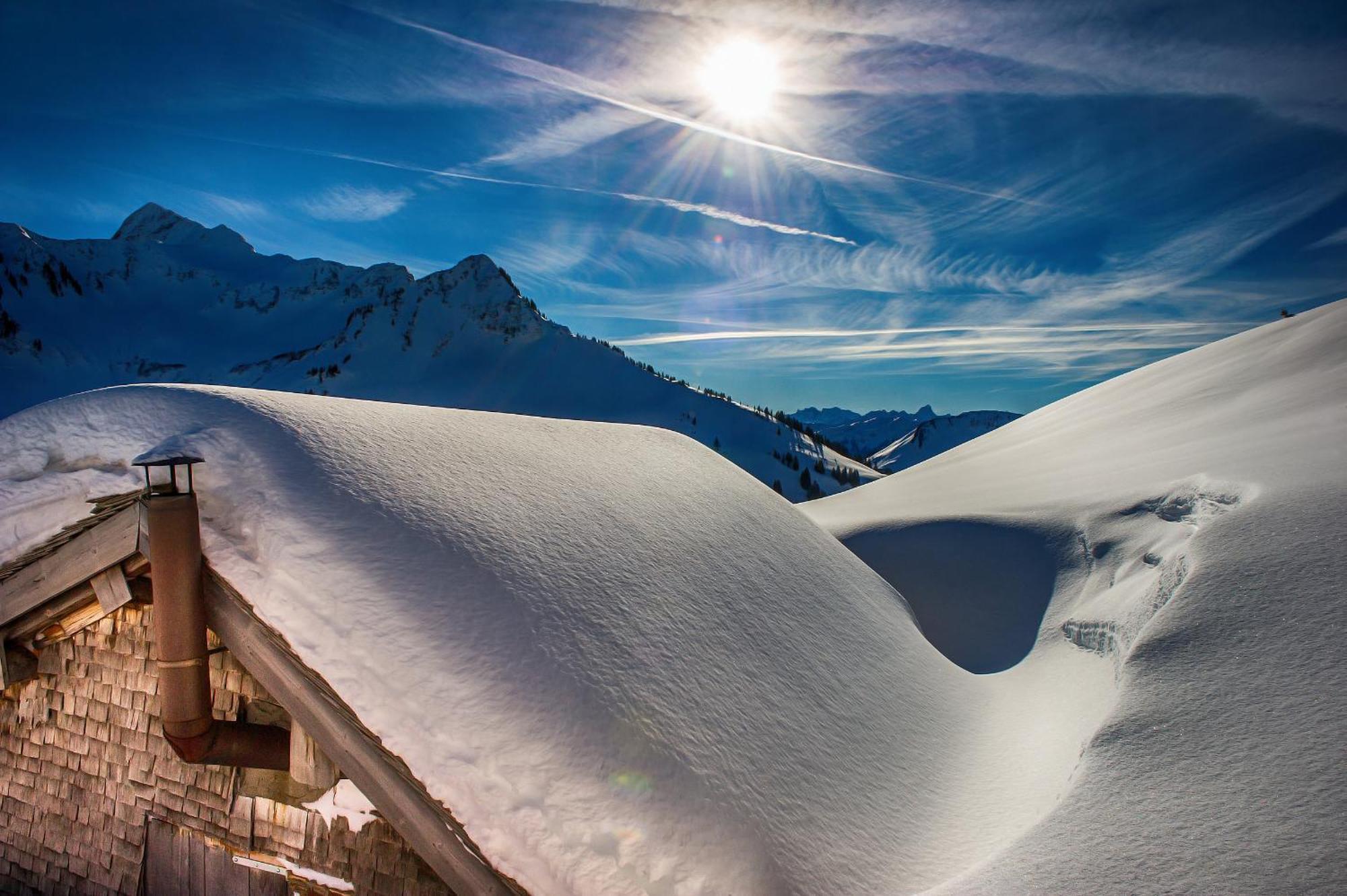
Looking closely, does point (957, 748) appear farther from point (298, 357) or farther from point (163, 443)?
point (298, 357)

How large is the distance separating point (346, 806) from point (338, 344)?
176m

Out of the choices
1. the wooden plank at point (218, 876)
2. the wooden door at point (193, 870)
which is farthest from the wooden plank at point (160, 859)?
the wooden plank at point (218, 876)

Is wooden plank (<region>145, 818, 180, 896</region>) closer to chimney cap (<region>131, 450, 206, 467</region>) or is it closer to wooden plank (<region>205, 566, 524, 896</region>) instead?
wooden plank (<region>205, 566, 524, 896</region>)

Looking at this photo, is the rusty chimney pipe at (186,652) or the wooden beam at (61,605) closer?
the rusty chimney pipe at (186,652)

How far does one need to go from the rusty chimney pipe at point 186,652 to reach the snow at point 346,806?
32 cm

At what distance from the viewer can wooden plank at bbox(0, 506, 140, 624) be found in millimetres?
3070

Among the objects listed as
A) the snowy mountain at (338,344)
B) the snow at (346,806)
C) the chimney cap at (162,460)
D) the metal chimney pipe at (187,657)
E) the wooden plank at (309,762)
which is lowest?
the snow at (346,806)

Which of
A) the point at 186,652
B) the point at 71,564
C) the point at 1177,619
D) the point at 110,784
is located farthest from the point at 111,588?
the point at 1177,619

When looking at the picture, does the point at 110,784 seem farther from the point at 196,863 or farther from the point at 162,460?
the point at 162,460

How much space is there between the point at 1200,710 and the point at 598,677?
3502 mm

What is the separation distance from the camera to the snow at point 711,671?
2.66m

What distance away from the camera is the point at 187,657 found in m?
3.04

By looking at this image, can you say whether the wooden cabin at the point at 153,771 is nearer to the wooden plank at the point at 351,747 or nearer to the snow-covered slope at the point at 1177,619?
the wooden plank at the point at 351,747

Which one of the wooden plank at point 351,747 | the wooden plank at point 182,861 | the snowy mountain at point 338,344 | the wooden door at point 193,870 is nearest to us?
the wooden plank at point 351,747
